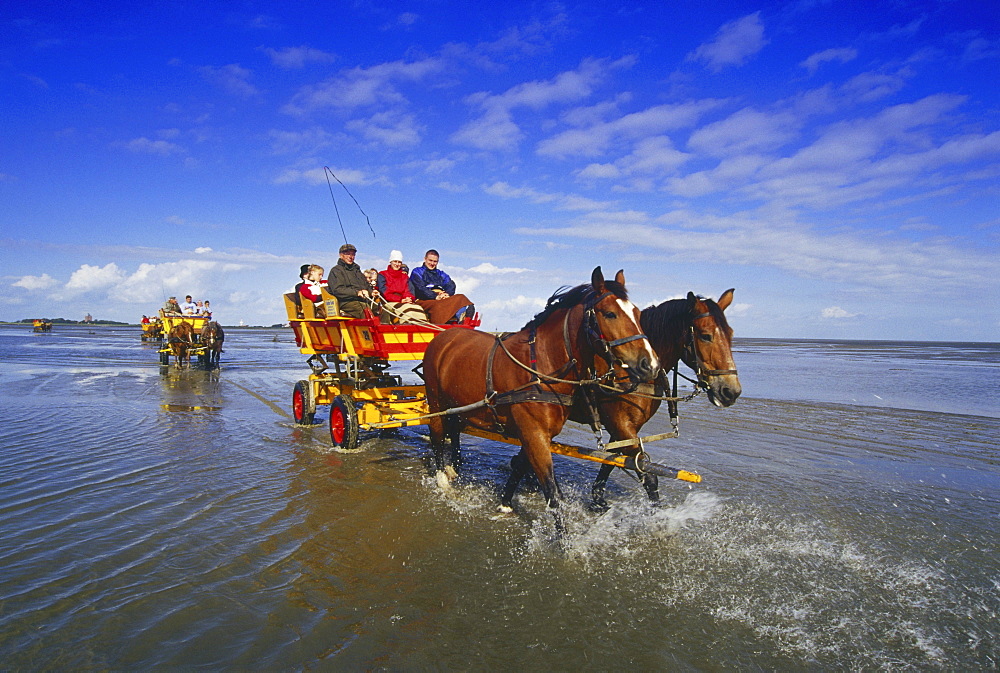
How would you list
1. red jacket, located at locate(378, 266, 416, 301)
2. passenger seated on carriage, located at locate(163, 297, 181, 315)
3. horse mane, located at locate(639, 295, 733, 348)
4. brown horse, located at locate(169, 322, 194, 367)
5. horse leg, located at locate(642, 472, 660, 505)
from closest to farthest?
horse mane, located at locate(639, 295, 733, 348) < horse leg, located at locate(642, 472, 660, 505) < red jacket, located at locate(378, 266, 416, 301) < brown horse, located at locate(169, 322, 194, 367) < passenger seated on carriage, located at locate(163, 297, 181, 315)

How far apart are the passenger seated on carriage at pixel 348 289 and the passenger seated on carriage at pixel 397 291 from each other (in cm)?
34

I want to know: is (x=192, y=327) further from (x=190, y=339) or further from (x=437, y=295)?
(x=437, y=295)

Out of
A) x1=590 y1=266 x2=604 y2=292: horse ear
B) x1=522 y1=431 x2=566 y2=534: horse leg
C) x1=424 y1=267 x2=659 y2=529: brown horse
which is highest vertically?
x1=590 y1=266 x2=604 y2=292: horse ear

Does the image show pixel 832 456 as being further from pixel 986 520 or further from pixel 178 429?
pixel 178 429

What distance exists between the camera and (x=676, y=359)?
17.6ft

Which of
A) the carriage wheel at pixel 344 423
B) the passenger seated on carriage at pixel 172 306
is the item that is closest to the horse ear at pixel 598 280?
the carriage wheel at pixel 344 423

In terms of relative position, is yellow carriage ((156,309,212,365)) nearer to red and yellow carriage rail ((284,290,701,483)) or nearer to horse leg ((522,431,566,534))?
red and yellow carriage rail ((284,290,701,483))

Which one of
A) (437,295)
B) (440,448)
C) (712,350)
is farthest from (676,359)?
(437,295)

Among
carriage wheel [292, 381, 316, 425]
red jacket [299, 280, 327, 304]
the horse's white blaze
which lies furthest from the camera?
carriage wheel [292, 381, 316, 425]

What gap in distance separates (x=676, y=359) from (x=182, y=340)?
849 inches

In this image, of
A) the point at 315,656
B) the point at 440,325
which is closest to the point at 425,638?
the point at 315,656

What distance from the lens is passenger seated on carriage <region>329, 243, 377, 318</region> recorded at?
825cm

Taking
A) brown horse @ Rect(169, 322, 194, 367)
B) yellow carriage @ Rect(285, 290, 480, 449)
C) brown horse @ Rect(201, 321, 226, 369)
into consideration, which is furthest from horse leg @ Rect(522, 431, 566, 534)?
brown horse @ Rect(169, 322, 194, 367)

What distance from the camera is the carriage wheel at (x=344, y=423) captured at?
27.1ft
